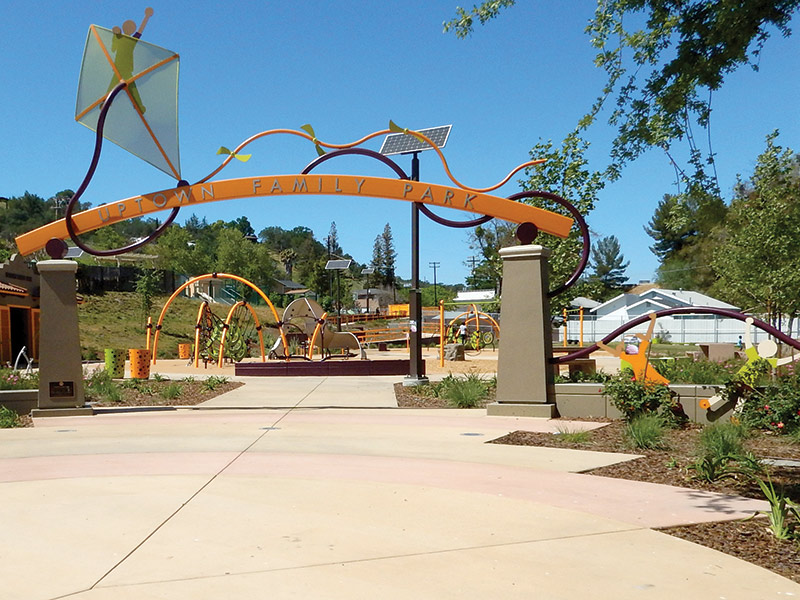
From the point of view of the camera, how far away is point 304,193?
43.0 ft

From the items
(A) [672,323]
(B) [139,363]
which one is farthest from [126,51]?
(A) [672,323]

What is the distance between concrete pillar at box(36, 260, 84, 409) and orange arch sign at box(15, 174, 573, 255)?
2.87 feet

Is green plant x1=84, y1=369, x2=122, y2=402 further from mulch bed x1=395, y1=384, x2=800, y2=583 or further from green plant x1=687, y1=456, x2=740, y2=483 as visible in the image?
green plant x1=687, y1=456, x2=740, y2=483

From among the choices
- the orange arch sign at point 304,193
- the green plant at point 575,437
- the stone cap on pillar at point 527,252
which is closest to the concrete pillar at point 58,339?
the orange arch sign at point 304,193

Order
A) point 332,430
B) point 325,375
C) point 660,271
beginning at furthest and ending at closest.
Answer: point 660,271 → point 325,375 → point 332,430

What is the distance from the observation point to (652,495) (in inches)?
262

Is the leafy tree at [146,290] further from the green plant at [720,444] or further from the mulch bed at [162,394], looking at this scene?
the green plant at [720,444]

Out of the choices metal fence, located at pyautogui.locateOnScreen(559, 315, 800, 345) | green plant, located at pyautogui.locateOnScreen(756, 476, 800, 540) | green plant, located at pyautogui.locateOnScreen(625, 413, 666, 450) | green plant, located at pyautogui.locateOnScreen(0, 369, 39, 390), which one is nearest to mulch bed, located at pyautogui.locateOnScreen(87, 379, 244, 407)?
green plant, located at pyautogui.locateOnScreen(0, 369, 39, 390)

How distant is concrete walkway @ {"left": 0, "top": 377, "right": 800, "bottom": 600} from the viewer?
14.3 feet

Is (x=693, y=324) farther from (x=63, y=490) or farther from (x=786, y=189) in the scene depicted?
(x=63, y=490)

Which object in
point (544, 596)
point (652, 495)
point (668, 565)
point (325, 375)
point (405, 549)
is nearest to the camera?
point (544, 596)

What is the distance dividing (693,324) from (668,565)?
52.0 m

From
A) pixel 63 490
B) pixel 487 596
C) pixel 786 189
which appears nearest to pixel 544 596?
pixel 487 596

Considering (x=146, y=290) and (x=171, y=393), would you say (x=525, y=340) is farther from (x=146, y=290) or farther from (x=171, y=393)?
(x=146, y=290)
